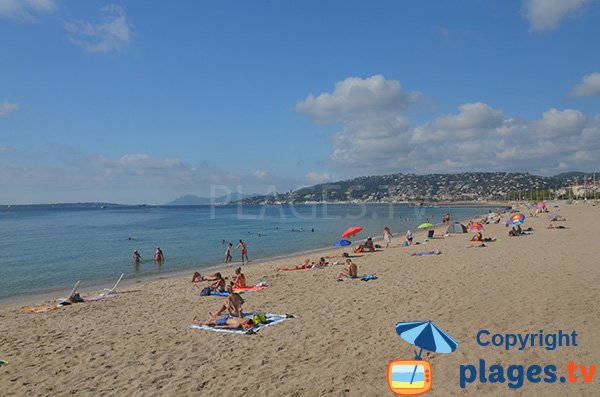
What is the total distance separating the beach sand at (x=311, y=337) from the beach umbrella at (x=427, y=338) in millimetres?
589

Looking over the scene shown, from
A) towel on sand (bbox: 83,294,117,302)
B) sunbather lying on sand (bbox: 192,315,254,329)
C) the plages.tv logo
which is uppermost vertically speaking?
the plages.tv logo

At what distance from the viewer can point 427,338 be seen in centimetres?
558

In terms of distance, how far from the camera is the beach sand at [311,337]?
6.12m

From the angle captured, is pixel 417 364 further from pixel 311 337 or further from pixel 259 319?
pixel 259 319

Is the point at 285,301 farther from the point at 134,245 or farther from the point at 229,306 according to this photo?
the point at 134,245

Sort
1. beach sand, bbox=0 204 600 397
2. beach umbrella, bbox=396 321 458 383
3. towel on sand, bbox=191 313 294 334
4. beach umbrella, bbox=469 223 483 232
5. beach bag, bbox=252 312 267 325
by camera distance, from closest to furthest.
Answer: beach umbrella, bbox=396 321 458 383, beach sand, bbox=0 204 600 397, towel on sand, bbox=191 313 294 334, beach bag, bbox=252 312 267 325, beach umbrella, bbox=469 223 483 232

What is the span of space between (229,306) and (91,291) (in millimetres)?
9914

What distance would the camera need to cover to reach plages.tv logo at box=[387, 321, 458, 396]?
5500 mm

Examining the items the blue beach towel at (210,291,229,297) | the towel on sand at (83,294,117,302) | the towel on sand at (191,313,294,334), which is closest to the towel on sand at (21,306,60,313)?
the towel on sand at (83,294,117,302)

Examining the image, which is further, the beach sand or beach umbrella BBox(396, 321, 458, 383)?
the beach sand

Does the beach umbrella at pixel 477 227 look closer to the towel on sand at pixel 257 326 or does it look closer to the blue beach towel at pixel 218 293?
the blue beach towel at pixel 218 293

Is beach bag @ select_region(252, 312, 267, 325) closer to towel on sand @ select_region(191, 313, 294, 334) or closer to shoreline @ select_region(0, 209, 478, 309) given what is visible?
towel on sand @ select_region(191, 313, 294, 334)

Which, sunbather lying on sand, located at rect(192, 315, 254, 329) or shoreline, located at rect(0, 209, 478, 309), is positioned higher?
sunbather lying on sand, located at rect(192, 315, 254, 329)

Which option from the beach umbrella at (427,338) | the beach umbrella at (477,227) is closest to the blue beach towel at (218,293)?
the beach umbrella at (427,338)
